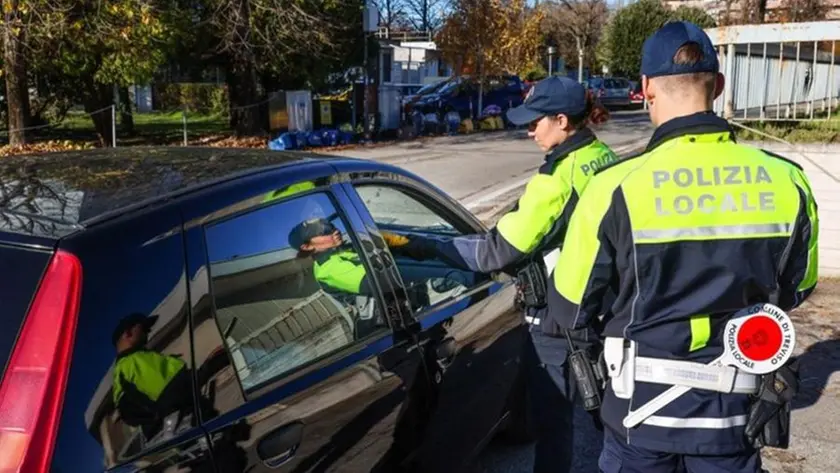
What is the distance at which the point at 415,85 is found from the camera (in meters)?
34.6

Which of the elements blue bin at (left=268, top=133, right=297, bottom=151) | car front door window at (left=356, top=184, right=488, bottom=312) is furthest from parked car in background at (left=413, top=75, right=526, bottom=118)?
car front door window at (left=356, top=184, right=488, bottom=312)

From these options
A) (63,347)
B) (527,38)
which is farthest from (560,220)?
(527,38)

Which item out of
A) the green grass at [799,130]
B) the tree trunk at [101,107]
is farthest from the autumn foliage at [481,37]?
the green grass at [799,130]

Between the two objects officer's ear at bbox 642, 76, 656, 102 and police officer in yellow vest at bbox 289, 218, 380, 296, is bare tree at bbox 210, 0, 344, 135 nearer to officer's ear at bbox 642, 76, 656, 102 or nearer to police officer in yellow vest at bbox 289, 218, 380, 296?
police officer in yellow vest at bbox 289, 218, 380, 296

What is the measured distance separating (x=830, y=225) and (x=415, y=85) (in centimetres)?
2826

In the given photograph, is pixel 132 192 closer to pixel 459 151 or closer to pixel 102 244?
pixel 102 244

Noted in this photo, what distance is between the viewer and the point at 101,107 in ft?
67.1

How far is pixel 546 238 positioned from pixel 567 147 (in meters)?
0.34

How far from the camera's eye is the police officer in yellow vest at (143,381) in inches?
69.0

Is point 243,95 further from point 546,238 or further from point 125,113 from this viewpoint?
point 546,238

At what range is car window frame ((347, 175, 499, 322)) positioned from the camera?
2848mm

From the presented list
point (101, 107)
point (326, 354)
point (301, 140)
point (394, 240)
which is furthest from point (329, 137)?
point (326, 354)

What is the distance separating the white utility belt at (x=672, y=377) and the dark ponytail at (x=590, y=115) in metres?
1.09

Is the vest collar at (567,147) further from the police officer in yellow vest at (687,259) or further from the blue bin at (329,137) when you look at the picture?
the blue bin at (329,137)
